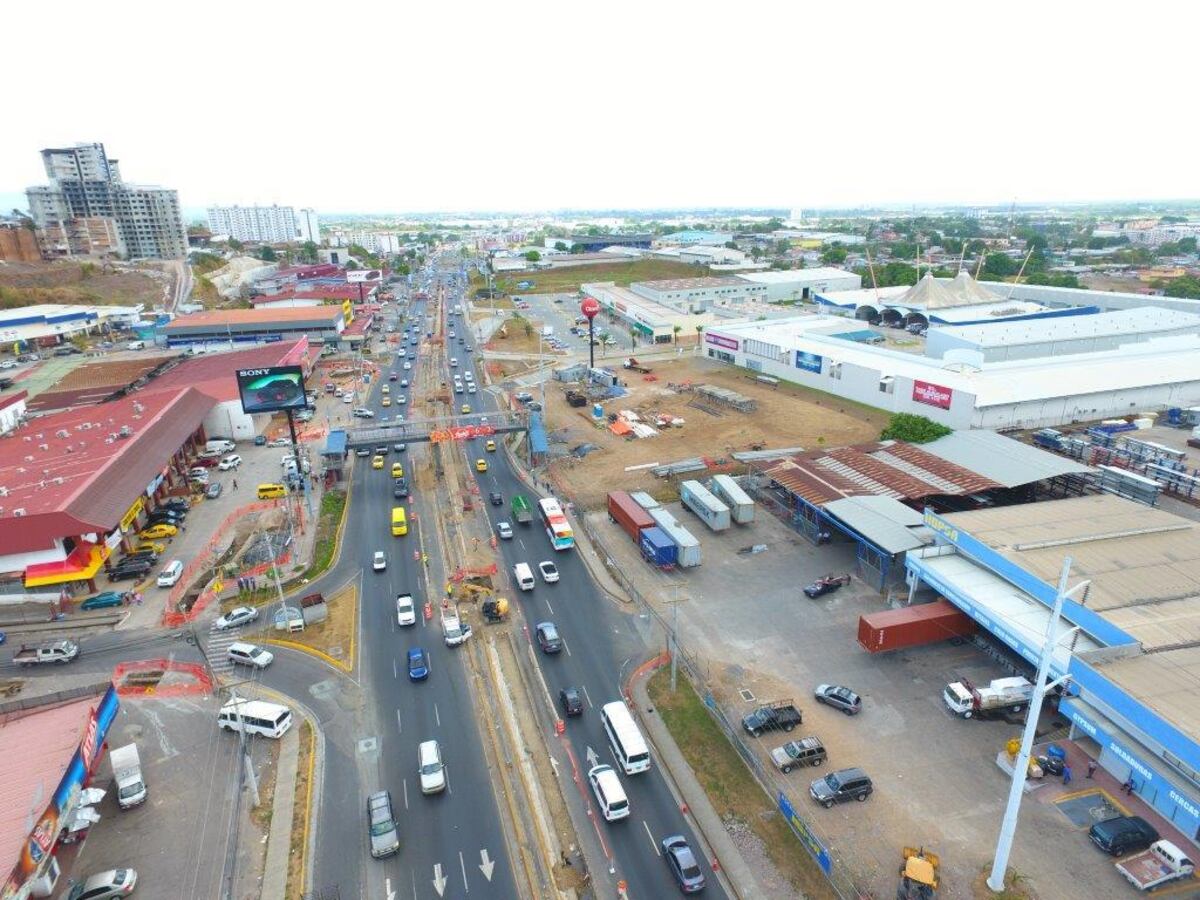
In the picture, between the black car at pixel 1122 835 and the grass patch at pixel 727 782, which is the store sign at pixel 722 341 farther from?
the black car at pixel 1122 835

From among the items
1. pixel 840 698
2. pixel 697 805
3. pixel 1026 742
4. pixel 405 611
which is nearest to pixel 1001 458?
pixel 840 698

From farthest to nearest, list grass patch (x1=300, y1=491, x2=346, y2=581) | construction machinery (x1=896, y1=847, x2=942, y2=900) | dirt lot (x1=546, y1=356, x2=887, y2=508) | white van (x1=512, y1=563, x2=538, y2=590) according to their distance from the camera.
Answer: dirt lot (x1=546, y1=356, x2=887, y2=508)
grass patch (x1=300, y1=491, x2=346, y2=581)
white van (x1=512, y1=563, x2=538, y2=590)
construction machinery (x1=896, y1=847, x2=942, y2=900)

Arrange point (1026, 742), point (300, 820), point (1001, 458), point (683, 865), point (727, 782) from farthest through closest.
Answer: point (1001, 458) → point (727, 782) → point (300, 820) → point (683, 865) → point (1026, 742)

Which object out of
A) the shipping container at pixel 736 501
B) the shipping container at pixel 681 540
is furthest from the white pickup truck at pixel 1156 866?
the shipping container at pixel 736 501

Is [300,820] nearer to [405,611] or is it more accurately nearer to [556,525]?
[405,611]

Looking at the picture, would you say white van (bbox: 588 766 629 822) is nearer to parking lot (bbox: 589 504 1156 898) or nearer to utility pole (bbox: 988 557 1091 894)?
parking lot (bbox: 589 504 1156 898)

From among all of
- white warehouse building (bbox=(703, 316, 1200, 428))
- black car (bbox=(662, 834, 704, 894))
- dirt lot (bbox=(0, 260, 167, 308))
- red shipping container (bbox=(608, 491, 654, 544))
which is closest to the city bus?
red shipping container (bbox=(608, 491, 654, 544))

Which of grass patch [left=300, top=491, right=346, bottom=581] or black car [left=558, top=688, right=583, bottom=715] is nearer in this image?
black car [left=558, top=688, right=583, bottom=715]
